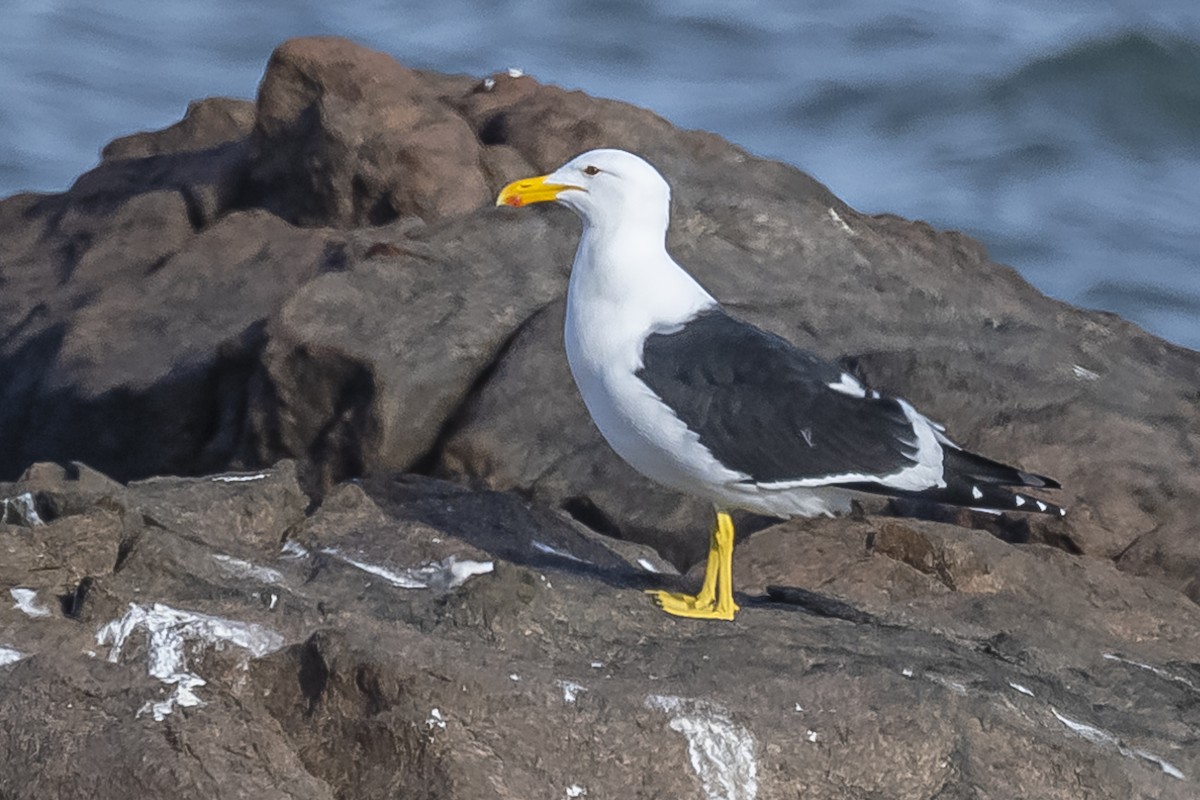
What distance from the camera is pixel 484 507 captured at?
628cm

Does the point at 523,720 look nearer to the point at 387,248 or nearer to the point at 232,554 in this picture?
the point at 232,554

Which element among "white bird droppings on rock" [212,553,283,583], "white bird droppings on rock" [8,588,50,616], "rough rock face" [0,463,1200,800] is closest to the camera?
"rough rock face" [0,463,1200,800]

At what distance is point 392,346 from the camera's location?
729 cm

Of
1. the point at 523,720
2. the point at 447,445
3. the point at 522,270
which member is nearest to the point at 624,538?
the point at 447,445

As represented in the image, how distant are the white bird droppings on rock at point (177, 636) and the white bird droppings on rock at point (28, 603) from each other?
21 cm

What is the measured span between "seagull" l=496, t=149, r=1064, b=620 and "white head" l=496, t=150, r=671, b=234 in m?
0.02

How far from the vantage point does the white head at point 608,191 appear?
19.9 ft

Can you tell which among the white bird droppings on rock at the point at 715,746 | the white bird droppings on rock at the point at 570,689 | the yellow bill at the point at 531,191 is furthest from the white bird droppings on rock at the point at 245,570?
the yellow bill at the point at 531,191

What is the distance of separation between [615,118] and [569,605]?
13.0 ft

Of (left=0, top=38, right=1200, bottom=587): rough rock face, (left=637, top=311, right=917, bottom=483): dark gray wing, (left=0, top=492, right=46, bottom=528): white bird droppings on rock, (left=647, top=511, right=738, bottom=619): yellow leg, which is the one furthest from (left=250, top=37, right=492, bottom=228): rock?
(left=0, top=492, right=46, bottom=528): white bird droppings on rock

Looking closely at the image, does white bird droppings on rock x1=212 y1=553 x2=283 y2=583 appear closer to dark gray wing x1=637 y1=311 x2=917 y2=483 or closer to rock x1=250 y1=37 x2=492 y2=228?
dark gray wing x1=637 y1=311 x2=917 y2=483

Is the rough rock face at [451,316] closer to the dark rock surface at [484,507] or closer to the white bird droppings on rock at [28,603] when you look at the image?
the dark rock surface at [484,507]

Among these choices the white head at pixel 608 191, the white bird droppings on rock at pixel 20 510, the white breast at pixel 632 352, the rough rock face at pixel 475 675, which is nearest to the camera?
the rough rock face at pixel 475 675

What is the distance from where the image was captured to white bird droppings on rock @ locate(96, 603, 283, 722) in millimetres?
4602
